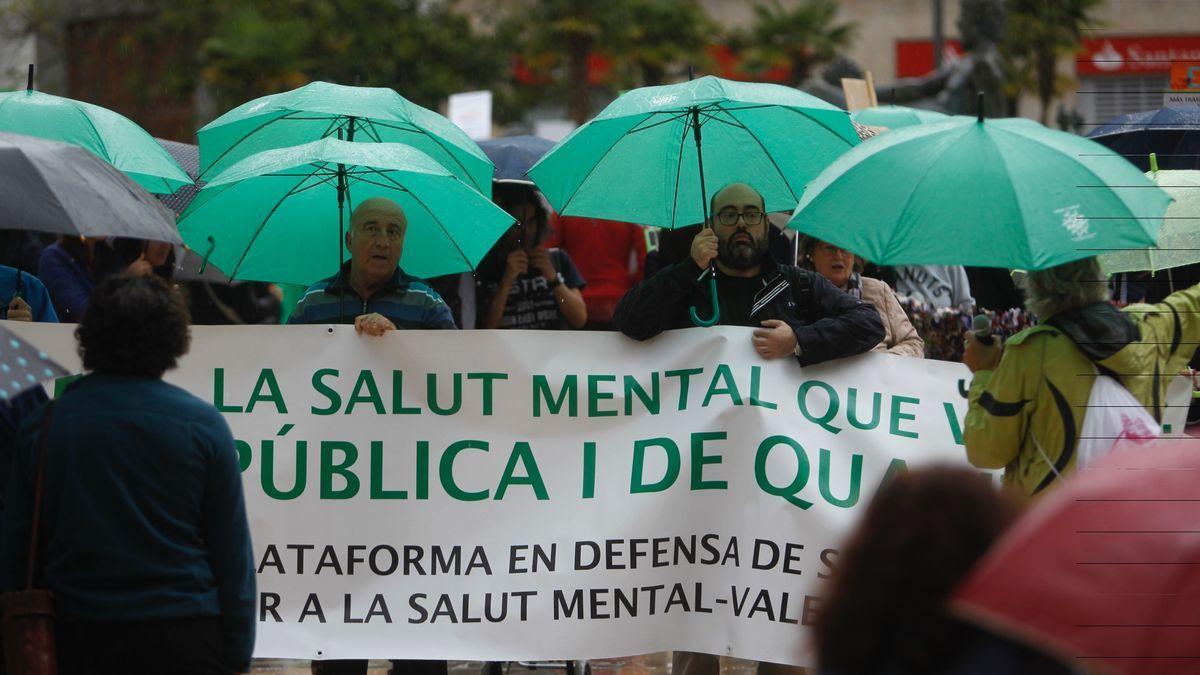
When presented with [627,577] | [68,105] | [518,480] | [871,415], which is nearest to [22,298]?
[68,105]

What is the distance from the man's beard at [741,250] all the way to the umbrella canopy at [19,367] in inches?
99.4

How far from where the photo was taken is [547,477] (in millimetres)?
5902

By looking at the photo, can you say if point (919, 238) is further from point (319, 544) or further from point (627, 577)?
point (319, 544)

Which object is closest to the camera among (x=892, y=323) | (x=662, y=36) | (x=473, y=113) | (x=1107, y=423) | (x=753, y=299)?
(x=1107, y=423)

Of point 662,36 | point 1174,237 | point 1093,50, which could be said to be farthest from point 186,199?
point 1093,50

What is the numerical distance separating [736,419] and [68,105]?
349 centimetres

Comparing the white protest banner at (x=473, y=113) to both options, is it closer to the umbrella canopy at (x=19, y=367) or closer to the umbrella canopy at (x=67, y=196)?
the umbrella canopy at (x=67, y=196)

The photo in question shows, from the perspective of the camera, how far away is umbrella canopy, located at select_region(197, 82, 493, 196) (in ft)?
23.3

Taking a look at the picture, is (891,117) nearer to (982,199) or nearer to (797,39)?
(982,199)

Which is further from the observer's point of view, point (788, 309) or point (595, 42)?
point (595, 42)

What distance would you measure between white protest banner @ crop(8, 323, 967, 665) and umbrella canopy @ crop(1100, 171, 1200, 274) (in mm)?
985

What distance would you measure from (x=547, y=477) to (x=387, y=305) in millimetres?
935

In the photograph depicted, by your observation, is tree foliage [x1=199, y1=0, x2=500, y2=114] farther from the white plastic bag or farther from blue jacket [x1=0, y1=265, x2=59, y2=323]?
the white plastic bag

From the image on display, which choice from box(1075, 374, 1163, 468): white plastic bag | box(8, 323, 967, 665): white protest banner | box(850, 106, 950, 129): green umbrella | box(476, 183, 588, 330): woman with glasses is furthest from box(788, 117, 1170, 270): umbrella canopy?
box(850, 106, 950, 129): green umbrella
